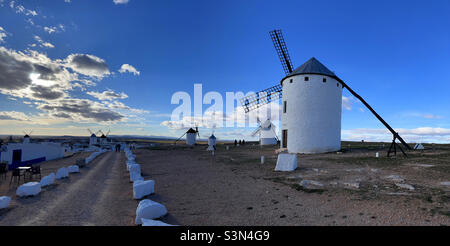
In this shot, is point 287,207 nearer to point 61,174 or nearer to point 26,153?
point 61,174

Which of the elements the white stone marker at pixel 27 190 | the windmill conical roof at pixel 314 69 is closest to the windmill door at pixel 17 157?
the white stone marker at pixel 27 190

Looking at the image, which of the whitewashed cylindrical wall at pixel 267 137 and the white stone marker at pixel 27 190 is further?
the whitewashed cylindrical wall at pixel 267 137

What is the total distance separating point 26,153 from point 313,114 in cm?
3459

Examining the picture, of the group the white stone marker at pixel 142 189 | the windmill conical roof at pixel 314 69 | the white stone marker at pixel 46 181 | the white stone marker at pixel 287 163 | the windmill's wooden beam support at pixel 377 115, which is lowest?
the white stone marker at pixel 46 181

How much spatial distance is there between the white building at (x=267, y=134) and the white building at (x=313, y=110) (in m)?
26.3

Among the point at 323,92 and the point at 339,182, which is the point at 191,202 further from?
the point at 323,92

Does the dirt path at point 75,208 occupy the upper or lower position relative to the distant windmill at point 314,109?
lower

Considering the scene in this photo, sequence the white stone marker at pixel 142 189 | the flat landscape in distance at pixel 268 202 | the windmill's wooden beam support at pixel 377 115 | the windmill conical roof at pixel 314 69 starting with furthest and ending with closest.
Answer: the windmill conical roof at pixel 314 69 < the windmill's wooden beam support at pixel 377 115 < the white stone marker at pixel 142 189 < the flat landscape in distance at pixel 268 202

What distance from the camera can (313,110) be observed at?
2178cm

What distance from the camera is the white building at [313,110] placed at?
2173 cm

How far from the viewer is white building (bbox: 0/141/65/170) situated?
82.3ft

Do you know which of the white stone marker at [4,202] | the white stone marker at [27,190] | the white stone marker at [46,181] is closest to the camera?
the white stone marker at [4,202]

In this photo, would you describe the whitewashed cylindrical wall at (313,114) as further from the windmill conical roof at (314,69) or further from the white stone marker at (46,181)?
the white stone marker at (46,181)
